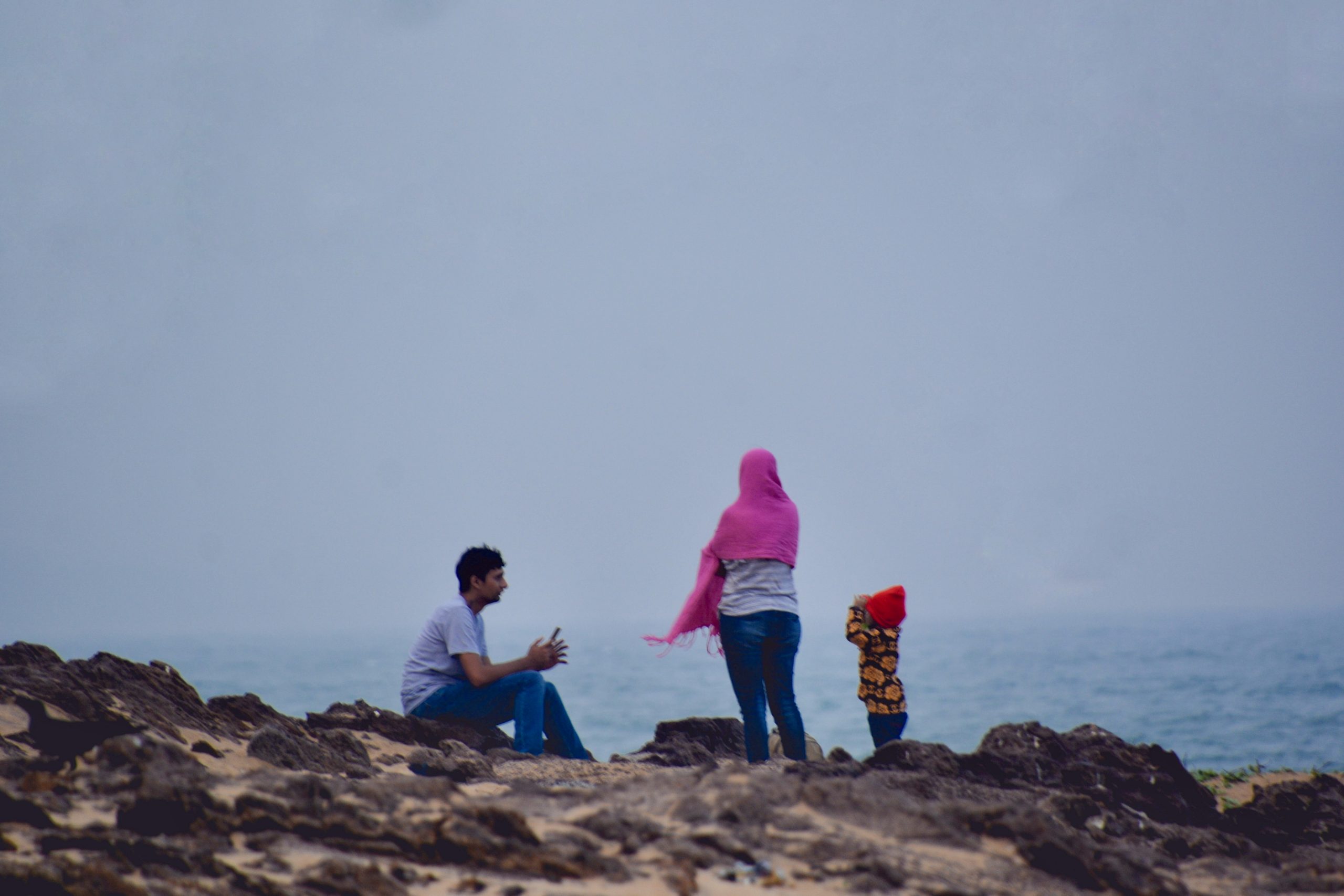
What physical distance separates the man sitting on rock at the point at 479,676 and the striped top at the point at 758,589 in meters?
1.28

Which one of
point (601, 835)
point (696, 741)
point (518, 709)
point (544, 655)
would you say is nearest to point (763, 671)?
point (696, 741)

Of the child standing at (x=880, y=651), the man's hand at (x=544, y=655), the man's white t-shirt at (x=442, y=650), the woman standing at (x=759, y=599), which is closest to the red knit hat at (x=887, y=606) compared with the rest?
the child standing at (x=880, y=651)

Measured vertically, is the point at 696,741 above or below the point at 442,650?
below

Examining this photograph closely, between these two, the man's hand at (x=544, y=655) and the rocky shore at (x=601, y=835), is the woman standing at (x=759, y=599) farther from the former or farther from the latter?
the rocky shore at (x=601, y=835)

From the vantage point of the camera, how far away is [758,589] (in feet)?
22.7

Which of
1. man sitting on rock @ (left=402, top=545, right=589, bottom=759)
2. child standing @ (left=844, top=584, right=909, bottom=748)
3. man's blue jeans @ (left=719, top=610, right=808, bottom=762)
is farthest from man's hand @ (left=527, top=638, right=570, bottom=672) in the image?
child standing @ (left=844, top=584, right=909, bottom=748)

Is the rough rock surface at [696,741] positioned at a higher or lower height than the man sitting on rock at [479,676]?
lower

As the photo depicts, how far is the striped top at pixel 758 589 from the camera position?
6879 millimetres

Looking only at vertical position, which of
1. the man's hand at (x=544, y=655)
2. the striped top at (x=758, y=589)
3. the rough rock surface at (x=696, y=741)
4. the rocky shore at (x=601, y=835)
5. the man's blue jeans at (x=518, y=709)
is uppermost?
the striped top at (x=758, y=589)

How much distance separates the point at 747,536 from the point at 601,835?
329cm

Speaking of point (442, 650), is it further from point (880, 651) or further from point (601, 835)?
point (601, 835)

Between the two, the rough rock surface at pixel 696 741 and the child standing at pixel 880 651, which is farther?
the rough rock surface at pixel 696 741

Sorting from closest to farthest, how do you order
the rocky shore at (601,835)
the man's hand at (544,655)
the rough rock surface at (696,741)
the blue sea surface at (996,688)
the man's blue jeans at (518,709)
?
1. the rocky shore at (601,835)
2. the man's blue jeans at (518,709)
3. the man's hand at (544,655)
4. the rough rock surface at (696,741)
5. the blue sea surface at (996,688)

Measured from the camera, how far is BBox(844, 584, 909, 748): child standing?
722 centimetres
